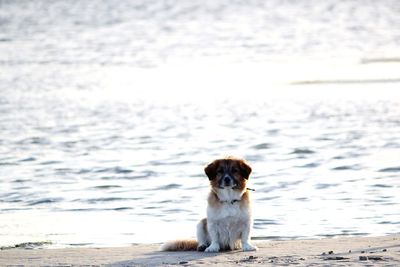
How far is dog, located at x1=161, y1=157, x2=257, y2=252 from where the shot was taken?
33.6 ft

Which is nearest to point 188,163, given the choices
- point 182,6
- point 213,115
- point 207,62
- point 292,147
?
point 292,147

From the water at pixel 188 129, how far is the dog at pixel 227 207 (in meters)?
1.35

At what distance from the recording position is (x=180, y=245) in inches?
411

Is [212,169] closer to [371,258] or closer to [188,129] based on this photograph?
[371,258]

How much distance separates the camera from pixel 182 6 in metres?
55.5

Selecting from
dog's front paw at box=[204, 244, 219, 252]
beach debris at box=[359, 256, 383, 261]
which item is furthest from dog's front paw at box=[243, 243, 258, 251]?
beach debris at box=[359, 256, 383, 261]

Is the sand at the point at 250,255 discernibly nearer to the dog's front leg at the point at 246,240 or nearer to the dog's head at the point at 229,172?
the dog's front leg at the point at 246,240

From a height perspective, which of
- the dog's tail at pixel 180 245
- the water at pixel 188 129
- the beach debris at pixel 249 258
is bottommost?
the beach debris at pixel 249 258

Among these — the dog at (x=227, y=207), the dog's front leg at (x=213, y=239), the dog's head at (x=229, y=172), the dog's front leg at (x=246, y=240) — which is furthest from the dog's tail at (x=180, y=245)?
the dog's head at (x=229, y=172)

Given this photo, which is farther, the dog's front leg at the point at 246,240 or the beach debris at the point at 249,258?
the dog's front leg at the point at 246,240

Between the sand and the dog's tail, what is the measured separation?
0.30ft

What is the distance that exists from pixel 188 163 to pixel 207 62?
1422cm

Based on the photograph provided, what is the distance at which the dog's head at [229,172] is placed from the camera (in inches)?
401

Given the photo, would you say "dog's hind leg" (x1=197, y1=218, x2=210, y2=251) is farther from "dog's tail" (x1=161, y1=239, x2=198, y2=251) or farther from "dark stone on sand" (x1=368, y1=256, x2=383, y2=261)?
"dark stone on sand" (x1=368, y1=256, x2=383, y2=261)
